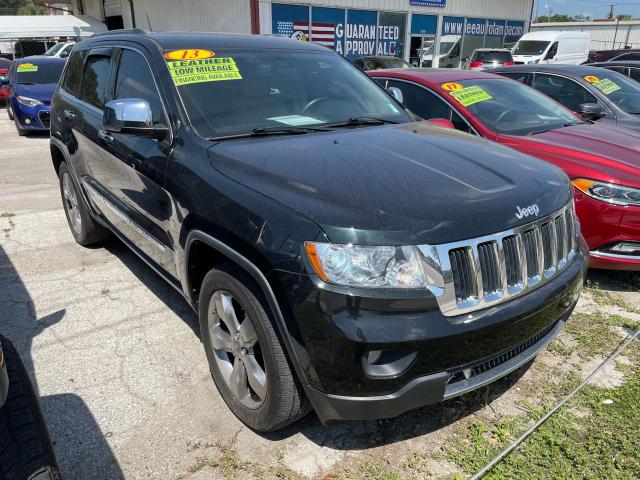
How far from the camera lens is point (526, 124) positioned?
4.86 m

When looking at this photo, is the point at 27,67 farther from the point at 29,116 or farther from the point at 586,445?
the point at 586,445

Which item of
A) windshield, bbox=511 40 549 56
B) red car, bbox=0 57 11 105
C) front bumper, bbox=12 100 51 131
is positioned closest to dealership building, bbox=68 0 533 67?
windshield, bbox=511 40 549 56

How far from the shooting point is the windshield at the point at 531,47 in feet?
71.5

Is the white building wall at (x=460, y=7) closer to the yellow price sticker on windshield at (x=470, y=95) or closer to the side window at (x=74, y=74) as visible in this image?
the side window at (x=74, y=74)

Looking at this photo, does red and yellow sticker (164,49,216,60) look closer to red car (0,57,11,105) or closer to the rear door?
the rear door

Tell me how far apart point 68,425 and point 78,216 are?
2.69 m

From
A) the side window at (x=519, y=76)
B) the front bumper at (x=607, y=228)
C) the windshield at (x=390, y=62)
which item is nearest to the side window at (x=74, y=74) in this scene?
the front bumper at (x=607, y=228)

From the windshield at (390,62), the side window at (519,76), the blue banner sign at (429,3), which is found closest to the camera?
the side window at (519,76)

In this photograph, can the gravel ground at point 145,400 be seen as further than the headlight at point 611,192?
No

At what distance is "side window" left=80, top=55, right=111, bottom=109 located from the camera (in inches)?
154

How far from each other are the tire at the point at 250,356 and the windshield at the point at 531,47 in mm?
22813

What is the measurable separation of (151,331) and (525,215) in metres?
2.44

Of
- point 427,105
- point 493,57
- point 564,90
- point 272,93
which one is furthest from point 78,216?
point 493,57

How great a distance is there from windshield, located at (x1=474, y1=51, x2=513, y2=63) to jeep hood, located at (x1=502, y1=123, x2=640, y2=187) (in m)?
16.7
